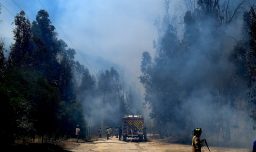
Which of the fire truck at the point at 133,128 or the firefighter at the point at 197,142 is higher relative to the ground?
the fire truck at the point at 133,128

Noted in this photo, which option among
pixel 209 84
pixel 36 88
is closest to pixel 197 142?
pixel 36 88

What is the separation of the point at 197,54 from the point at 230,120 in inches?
348

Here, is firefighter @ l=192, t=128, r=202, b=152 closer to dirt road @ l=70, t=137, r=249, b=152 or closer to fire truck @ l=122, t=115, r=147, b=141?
dirt road @ l=70, t=137, r=249, b=152

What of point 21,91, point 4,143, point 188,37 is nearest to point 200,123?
point 188,37

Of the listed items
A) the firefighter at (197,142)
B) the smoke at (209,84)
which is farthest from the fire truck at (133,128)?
the firefighter at (197,142)

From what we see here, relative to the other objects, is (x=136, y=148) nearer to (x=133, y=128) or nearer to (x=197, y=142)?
(x=133, y=128)

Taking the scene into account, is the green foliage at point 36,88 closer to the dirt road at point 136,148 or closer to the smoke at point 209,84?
the dirt road at point 136,148

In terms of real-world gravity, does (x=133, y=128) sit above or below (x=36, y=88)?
below

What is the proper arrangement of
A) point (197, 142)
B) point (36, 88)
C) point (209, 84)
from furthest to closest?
point (209, 84), point (36, 88), point (197, 142)

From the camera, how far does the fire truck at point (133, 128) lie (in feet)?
151

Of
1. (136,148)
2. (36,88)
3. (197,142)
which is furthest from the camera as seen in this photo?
(136,148)

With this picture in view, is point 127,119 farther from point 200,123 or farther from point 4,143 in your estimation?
point 4,143

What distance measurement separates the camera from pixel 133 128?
151 feet

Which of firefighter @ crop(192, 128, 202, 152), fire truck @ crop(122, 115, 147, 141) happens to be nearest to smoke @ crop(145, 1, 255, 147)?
fire truck @ crop(122, 115, 147, 141)
